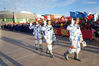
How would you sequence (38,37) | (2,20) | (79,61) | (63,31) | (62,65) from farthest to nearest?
(2,20)
(63,31)
(38,37)
(79,61)
(62,65)

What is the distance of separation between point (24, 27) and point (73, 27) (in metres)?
13.6

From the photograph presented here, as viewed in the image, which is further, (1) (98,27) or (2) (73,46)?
(1) (98,27)

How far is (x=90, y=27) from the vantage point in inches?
317

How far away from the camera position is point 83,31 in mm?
8258

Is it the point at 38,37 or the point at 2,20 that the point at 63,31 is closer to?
the point at 38,37

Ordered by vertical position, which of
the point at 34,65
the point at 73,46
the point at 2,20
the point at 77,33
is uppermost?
the point at 2,20

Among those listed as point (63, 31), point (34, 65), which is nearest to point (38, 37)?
point (34, 65)

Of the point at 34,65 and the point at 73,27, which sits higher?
the point at 73,27

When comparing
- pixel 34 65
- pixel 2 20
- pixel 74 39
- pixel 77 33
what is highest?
pixel 2 20

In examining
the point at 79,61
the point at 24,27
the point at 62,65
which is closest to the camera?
the point at 62,65

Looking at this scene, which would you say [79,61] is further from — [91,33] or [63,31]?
[63,31]

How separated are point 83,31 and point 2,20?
38.5 metres

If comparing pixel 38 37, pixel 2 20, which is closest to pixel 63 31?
pixel 38 37

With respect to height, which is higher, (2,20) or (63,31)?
(2,20)
